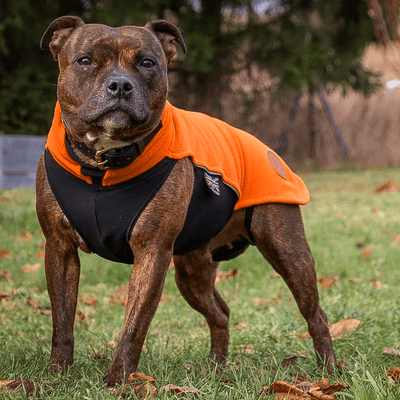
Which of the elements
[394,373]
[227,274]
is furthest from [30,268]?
[394,373]

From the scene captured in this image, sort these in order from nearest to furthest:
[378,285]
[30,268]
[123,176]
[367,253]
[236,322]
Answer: [123,176], [236,322], [378,285], [30,268], [367,253]

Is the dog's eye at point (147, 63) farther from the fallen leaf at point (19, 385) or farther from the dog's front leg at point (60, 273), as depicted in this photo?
the fallen leaf at point (19, 385)

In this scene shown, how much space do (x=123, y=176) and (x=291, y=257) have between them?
4.18ft

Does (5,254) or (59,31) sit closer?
(59,31)

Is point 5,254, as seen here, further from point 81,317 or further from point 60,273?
point 60,273

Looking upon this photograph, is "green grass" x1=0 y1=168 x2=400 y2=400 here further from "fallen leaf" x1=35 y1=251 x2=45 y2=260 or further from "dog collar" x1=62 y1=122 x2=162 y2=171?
"dog collar" x1=62 y1=122 x2=162 y2=171

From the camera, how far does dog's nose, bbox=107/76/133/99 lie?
286 cm

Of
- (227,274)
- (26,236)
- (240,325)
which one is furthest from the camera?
(26,236)

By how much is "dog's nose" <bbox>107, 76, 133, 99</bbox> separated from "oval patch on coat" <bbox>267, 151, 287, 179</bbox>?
137 cm

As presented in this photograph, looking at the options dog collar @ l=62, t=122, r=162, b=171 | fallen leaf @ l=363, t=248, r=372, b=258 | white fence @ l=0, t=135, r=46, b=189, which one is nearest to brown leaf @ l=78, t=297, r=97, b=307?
dog collar @ l=62, t=122, r=162, b=171

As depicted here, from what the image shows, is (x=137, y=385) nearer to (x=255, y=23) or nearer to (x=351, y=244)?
(x=351, y=244)

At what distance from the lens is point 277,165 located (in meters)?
3.99

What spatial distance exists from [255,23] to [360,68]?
3517mm

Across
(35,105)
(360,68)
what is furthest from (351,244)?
(360,68)
